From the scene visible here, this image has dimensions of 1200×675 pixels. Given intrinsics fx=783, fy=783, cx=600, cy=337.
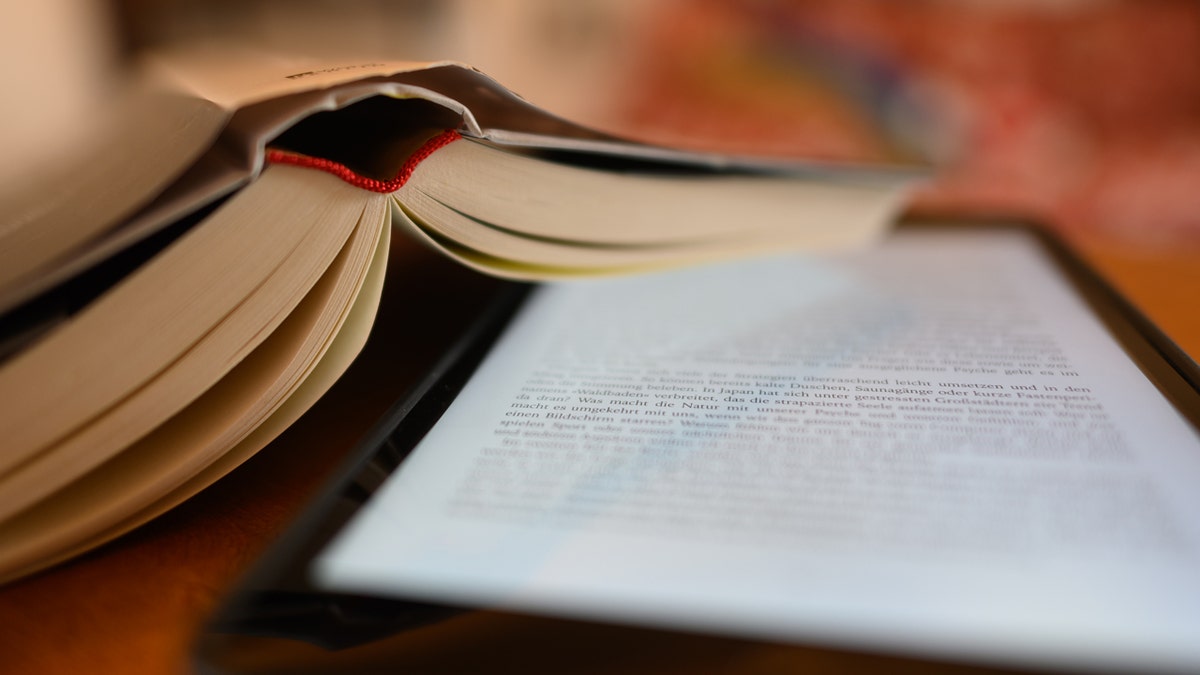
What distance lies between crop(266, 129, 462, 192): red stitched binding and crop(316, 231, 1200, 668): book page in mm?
90

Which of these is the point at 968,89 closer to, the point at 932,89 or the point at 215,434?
the point at 932,89

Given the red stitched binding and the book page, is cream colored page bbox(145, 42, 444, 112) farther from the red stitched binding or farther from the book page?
the book page

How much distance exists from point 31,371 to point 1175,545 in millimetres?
347

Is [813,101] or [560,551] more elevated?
[813,101]

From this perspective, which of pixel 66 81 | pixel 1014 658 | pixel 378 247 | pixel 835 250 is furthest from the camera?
pixel 66 81

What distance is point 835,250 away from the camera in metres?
0.56

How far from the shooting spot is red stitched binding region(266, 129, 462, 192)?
272mm

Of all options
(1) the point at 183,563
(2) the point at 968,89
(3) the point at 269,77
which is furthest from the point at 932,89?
(1) the point at 183,563

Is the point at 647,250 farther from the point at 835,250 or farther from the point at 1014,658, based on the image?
the point at 1014,658

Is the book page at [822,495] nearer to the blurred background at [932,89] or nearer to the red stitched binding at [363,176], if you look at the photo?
the red stitched binding at [363,176]

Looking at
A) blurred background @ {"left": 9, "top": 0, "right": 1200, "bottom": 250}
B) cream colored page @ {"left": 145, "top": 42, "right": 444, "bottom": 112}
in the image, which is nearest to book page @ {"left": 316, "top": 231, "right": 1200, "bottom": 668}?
cream colored page @ {"left": 145, "top": 42, "right": 444, "bottom": 112}

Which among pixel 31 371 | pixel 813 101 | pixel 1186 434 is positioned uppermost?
pixel 813 101

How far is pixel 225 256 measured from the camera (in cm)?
27

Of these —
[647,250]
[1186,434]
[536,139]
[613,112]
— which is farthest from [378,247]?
[613,112]
